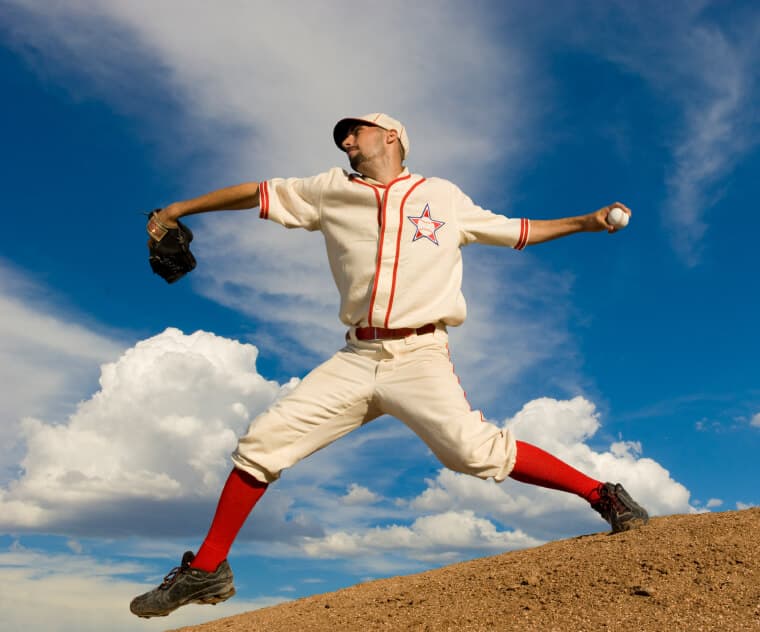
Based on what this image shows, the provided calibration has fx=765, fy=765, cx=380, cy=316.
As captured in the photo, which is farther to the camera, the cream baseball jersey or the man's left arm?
the man's left arm

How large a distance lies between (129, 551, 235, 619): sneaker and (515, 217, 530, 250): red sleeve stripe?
10.5 feet

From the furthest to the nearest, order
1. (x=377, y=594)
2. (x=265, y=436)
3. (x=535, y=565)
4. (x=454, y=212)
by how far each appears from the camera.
→ (x=377, y=594), (x=535, y=565), (x=454, y=212), (x=265, y=436)

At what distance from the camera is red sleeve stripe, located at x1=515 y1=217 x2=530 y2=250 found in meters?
5.93

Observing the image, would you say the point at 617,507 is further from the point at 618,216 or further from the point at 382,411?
the point at 618,216

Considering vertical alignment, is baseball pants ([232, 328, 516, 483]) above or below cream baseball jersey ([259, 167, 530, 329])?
below

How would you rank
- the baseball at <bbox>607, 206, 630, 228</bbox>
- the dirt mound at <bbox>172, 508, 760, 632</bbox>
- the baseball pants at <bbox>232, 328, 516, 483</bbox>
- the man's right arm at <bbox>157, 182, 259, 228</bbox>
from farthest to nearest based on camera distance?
the man's right arm at <bbox>157, 182, 259, 228</bbox> → the baseball at <bbox>607, 206, 630, 228</bbox> → the dirt mound at <bbox>172, 508, 760, 632</bbox> → the baseball pants at <bbox>232, 328, 516, 483</bbox>

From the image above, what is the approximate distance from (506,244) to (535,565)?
9.23 feet

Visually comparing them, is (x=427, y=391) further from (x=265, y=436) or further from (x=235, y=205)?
(x=235, y=205)

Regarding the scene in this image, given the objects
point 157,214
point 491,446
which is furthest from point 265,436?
point 157,214

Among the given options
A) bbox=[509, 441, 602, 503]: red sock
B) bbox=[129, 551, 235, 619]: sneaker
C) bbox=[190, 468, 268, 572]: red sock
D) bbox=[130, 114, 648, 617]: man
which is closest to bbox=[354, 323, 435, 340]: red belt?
bbox=[130, 114, 648, 617]: man

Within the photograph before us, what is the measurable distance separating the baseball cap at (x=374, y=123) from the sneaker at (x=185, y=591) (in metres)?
3.32

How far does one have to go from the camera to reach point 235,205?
5832 mm

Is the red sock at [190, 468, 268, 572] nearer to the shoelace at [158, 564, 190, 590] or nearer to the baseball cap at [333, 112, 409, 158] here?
the shoelace at [158, 564, 190, 590]

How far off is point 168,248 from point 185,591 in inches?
100
